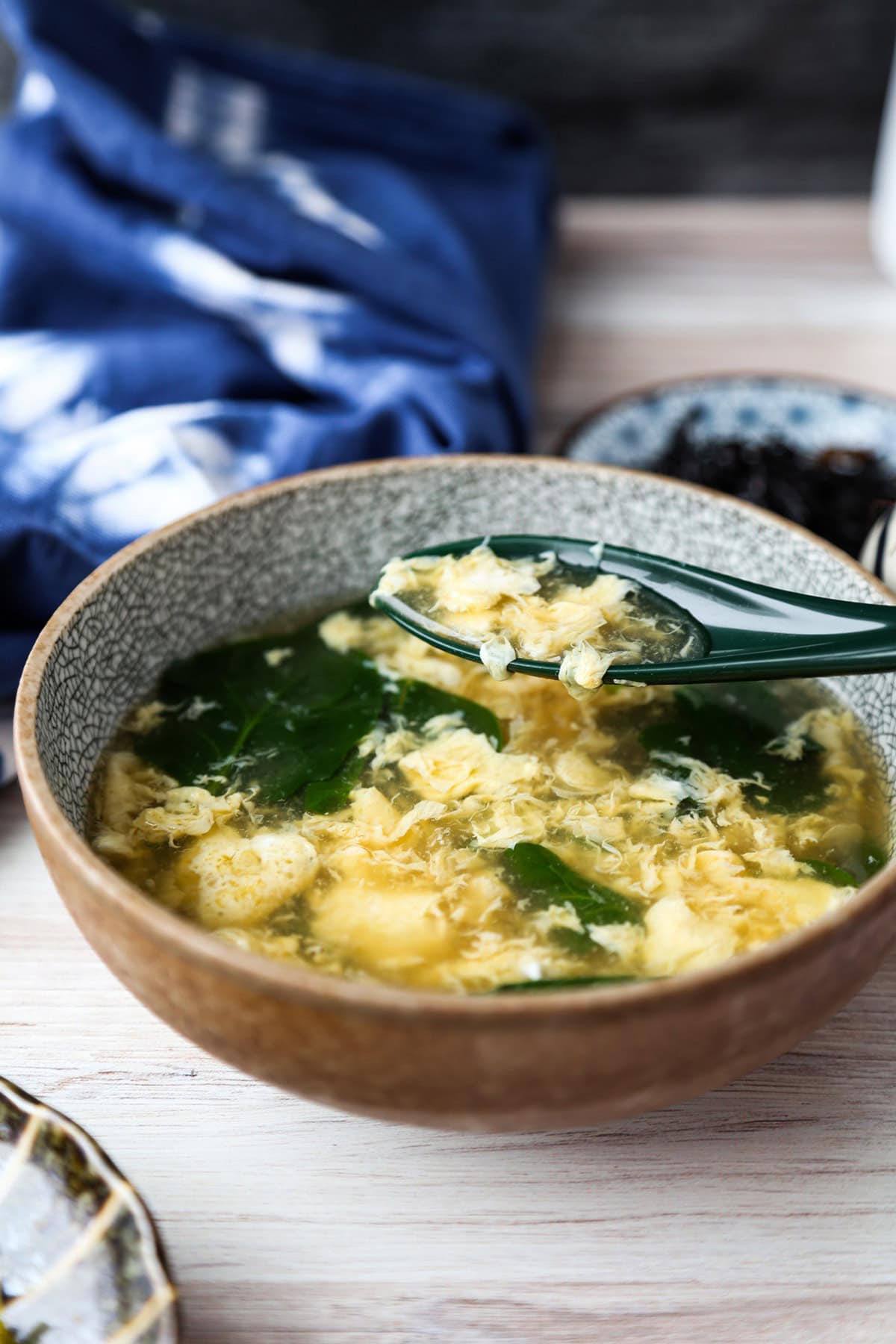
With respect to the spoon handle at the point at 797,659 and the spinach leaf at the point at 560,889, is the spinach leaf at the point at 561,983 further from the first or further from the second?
the spoon handle at the point at 797,659

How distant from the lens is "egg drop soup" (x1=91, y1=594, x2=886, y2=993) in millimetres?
856

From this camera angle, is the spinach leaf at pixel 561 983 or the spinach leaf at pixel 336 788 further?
the spinach leaf at pixel 336 788

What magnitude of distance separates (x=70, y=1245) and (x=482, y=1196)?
267mm

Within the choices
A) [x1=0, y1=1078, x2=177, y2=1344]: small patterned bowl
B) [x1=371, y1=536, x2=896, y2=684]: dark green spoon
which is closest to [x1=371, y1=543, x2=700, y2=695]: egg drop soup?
[x1=371, y1=536, x2=896, y2=684]: dark green spoon

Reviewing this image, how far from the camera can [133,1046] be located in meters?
0.94

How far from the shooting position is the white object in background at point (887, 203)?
2.01 meters

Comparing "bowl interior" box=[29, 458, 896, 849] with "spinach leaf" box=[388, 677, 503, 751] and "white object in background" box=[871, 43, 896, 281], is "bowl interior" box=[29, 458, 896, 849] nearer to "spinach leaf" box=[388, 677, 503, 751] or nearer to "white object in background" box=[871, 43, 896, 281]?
"spinach leaf" box=[388, 677, 503, 751]

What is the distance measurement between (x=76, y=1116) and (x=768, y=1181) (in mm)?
479

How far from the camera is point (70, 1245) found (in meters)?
0.71

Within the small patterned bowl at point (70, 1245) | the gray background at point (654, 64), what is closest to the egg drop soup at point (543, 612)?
the small patterned bowl at point (70, 1245)

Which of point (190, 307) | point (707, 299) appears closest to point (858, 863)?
point (190, 307)

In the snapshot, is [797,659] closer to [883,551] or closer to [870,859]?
[870,859]

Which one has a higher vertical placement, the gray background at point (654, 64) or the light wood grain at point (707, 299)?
the gray background at point (654, 64)

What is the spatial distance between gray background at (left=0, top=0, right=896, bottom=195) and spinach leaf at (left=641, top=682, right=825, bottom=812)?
66.7 inches
